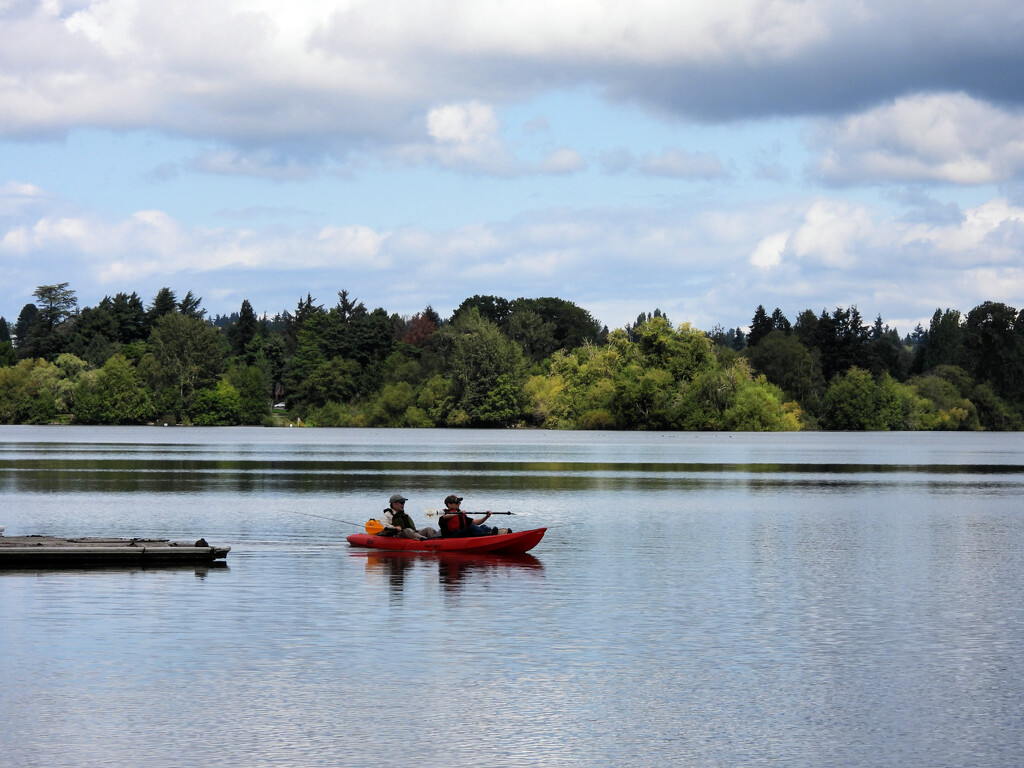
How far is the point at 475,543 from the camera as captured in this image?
32.4m

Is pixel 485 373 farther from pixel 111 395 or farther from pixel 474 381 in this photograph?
pixel 111 395

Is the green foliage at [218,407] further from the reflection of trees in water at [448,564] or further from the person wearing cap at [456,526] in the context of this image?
the person wearing cap at [456,526]

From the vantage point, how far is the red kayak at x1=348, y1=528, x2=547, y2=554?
32062 mm

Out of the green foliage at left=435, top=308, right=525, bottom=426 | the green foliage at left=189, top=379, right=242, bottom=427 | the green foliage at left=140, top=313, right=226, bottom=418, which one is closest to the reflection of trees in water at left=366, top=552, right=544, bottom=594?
the green foliage at left=435, top=308, right=525, bottom=426

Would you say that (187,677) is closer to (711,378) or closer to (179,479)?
(179,479)

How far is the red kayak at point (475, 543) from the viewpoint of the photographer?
105 ft

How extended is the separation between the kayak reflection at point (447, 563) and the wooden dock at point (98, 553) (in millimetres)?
4289

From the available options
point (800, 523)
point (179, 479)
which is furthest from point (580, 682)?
point (179, 479)

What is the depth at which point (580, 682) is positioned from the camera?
56.6ft

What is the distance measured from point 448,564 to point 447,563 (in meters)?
0.24

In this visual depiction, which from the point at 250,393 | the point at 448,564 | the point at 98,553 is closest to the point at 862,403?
the point at 250,393

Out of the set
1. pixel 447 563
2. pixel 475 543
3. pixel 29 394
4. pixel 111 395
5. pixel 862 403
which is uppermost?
pixel 29 394

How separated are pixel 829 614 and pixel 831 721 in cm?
849

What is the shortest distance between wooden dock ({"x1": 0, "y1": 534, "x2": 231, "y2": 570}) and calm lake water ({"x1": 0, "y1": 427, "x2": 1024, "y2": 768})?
0.56 meters
